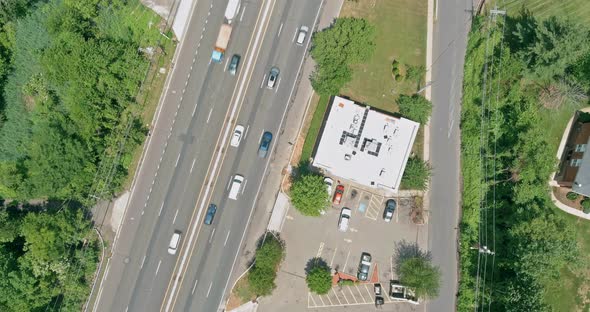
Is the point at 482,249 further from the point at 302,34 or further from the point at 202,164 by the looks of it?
the point at 202,164

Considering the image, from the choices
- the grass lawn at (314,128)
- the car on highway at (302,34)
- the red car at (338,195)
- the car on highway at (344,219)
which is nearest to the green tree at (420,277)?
the car on highway at (344,219)

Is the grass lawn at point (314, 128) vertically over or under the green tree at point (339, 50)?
under

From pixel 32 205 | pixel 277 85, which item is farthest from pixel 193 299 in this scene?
pixel 277 85

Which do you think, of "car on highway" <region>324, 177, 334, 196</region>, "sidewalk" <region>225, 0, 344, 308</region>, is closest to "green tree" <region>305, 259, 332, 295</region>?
"sidewalk" <region>225, 0, 344, 308</region>

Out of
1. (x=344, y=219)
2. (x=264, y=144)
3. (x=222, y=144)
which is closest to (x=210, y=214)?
(x=222, y=144)

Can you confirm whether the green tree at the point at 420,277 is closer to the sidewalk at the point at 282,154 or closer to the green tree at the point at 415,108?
the sidewalk at the point at 282,154

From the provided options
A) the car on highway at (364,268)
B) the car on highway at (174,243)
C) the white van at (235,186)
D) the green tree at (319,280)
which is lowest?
the car on highway at (174,243)
